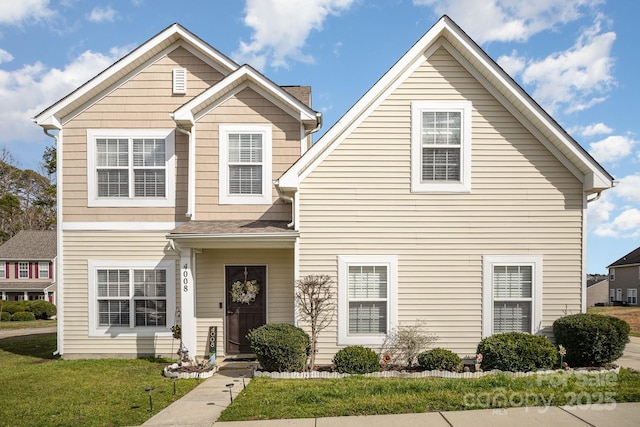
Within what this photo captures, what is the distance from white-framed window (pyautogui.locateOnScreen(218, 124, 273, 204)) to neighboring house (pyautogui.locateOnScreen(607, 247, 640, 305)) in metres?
50.9

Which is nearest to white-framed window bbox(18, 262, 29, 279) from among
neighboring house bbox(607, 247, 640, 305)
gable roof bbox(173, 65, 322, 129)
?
gable roof bbox(173, 65, 322, 129)

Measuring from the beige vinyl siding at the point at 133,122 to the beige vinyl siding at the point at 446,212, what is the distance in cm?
388

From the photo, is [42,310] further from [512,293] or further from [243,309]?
[512,293]

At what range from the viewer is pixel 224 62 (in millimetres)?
11727

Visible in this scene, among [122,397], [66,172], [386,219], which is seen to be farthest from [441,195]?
[66,172]

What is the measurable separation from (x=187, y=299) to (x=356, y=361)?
413 centimetres

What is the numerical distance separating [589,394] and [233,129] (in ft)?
29.9

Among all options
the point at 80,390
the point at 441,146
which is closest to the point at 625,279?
the point at 441,146

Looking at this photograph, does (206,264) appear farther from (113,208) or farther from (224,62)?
(224,62)

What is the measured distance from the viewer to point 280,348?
894 cm

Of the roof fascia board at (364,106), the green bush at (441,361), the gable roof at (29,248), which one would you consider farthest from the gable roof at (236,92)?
the gable roof at (29,248)

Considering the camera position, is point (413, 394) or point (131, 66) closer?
point (413, 394)

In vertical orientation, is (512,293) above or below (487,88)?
below

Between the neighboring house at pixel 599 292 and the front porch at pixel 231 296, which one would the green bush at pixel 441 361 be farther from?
the neighboring house at pixel 599 292
